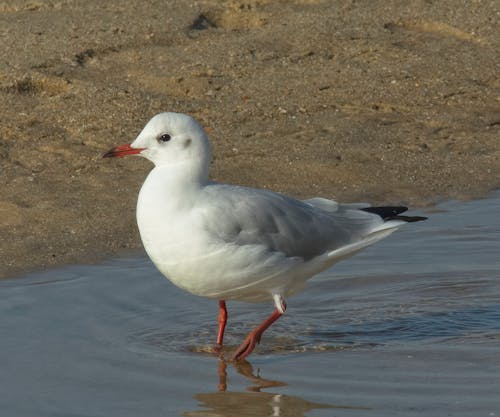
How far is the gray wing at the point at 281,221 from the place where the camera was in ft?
20.4

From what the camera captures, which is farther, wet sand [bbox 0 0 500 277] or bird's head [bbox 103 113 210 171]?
wet sand [bbox 0 0 500 277]

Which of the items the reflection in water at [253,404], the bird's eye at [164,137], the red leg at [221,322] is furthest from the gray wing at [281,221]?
the reflection in water at [253,404]

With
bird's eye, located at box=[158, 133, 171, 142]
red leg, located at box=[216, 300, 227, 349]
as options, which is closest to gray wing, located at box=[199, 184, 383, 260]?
bird's eye, located at box=[158, 133, 171, 142]

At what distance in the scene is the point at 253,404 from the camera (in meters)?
5.66

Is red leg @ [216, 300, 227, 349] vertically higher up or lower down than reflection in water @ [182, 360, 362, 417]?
higher up

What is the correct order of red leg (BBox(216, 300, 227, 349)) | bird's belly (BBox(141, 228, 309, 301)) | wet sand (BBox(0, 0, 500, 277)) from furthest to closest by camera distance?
wet sand (BBox(0, 0, 500, 277)), red leg (BBox(216, 300, 227, 349)), bird's belly (BBox(141, 228, 309, 301))

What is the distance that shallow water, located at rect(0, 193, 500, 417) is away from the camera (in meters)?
5.54

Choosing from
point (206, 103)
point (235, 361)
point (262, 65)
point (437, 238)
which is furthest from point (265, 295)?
point (262, 65)

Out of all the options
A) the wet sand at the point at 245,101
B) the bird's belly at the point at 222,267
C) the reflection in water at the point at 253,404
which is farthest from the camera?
the wet sand at the point at 245,101

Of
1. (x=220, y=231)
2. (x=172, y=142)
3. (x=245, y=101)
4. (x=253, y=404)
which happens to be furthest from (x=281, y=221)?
(x=245, y=101)

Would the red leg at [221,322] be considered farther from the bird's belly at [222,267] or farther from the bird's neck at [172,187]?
the bird's neck at [172,187]

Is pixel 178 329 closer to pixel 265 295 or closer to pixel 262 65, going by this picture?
pixel 265 295

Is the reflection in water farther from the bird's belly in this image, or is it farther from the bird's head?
the bird's head

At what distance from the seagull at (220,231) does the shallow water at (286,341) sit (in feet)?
1.07
